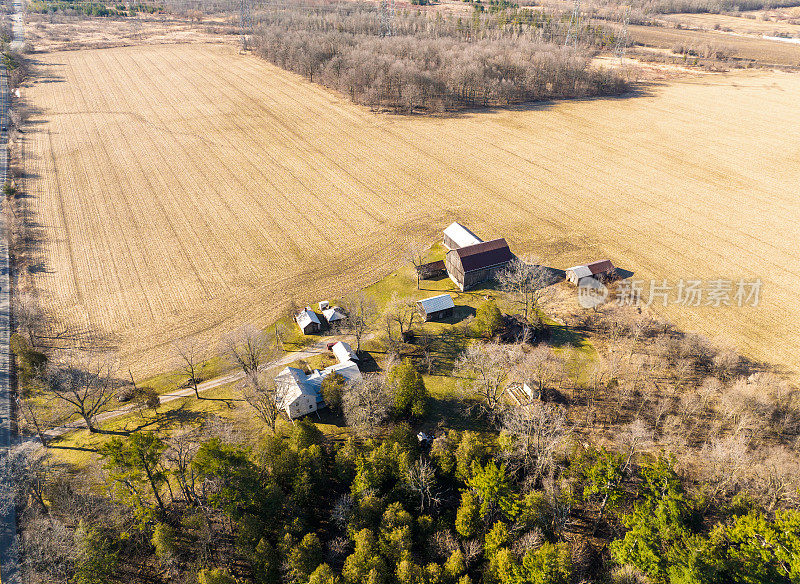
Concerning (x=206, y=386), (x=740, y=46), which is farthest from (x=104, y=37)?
(x=740, y=46)

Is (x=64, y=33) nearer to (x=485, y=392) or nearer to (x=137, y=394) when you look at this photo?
(x=137, y=394)

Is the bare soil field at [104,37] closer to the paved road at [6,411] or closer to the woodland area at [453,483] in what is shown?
the paved road at [6,411]

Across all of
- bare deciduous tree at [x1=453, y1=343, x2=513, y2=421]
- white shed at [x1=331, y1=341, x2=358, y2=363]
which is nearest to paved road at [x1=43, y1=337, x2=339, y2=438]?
white shed at [x1=331, y1=341, x2=358, y2=363]

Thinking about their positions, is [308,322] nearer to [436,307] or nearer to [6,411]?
[436,307]

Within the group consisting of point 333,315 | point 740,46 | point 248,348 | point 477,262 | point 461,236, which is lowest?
point 333,315

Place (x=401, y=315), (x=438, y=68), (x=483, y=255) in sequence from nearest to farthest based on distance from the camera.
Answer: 1. (x=401, y=315)
2. (x=483, y=255)
3. (x=438, y=68)

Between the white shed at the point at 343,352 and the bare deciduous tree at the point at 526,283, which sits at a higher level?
the bare deciduous tree at the point at 526,283

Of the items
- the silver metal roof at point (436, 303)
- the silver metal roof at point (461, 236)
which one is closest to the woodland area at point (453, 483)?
the silver metal roof at point (436, 303)

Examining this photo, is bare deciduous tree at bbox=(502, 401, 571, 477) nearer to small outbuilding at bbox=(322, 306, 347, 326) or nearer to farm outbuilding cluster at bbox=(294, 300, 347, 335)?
small outbuilding at bbox=(322, 306, 347, 326)
